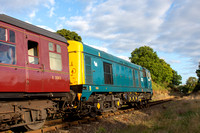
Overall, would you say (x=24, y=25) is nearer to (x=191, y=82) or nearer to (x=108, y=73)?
(x=108, y=73)

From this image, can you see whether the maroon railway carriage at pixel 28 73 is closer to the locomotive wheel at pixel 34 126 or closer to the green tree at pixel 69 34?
the locomotive wheel at pixel 34 126

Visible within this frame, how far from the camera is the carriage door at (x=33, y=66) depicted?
5941mm

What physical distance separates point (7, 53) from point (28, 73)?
90 centimetres

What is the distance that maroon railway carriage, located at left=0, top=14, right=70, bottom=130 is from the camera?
5.39 m

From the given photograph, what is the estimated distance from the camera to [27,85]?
5.83m

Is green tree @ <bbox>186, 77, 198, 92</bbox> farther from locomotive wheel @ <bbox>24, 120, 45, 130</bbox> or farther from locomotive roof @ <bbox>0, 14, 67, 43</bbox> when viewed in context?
locomotive wheel @ <bbox>24, 120, 45, 130</bbox>

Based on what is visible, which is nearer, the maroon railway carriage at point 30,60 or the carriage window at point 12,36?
the maroon railway carriage at point 30,60

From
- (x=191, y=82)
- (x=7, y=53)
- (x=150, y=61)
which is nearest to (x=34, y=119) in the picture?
(x=7, y=53)

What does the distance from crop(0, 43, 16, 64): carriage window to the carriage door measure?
549 mm

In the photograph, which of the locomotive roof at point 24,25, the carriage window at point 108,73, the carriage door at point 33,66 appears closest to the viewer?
the locomotive roof at point 24,25

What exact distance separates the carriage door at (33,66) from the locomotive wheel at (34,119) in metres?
0.86

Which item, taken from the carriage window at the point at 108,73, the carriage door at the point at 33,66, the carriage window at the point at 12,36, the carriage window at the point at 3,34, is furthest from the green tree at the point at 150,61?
the carriage window at the point at 3,34

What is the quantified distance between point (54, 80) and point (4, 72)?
6.75 ft

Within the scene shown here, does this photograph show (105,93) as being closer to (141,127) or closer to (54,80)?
(141,127)
